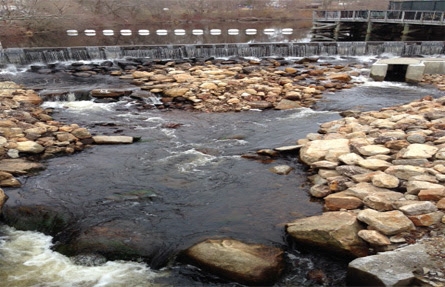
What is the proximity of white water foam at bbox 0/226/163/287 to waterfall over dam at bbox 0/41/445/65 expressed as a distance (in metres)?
14.9

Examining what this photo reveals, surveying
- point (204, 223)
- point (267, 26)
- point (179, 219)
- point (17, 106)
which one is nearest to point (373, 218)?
point (204, 223)

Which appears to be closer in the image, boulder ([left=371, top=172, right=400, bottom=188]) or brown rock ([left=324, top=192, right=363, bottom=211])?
brown rock ([left=324, top=192, right=363, bottom=211])

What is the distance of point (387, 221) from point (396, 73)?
11.0 metres

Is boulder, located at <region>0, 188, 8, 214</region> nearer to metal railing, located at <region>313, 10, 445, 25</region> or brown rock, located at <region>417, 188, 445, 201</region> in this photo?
brown rock, located at <region>417, 188, 445, 201</region>

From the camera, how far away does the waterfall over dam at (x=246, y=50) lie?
60.0 ft

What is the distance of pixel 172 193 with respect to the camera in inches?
245

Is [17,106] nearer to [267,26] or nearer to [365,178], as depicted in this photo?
[365,178]

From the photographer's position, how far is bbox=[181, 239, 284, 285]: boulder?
4137 mm

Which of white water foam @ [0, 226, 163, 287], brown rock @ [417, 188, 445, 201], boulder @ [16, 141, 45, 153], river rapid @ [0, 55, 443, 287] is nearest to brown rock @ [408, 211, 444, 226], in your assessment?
brown rock @ [417, 188, 445, 201]

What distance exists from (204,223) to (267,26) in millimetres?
34280

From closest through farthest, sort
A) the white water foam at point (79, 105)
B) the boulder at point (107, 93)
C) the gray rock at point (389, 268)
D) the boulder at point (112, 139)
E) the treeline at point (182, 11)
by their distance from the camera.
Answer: the gray rock at point (389, 268)
the boulder at point (112, 139)
the white water foam at point (79, 105)
the boulder at point (107, 93)
the treeline at point (182, 11)

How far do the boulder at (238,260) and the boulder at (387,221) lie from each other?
3.85 ft

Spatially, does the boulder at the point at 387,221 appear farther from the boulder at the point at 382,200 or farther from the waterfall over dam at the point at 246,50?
the waterfall over dam at the point at 246,50

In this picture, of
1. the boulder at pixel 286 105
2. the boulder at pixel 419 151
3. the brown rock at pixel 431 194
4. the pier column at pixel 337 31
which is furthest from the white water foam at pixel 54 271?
the pier column at pixel 337 31
